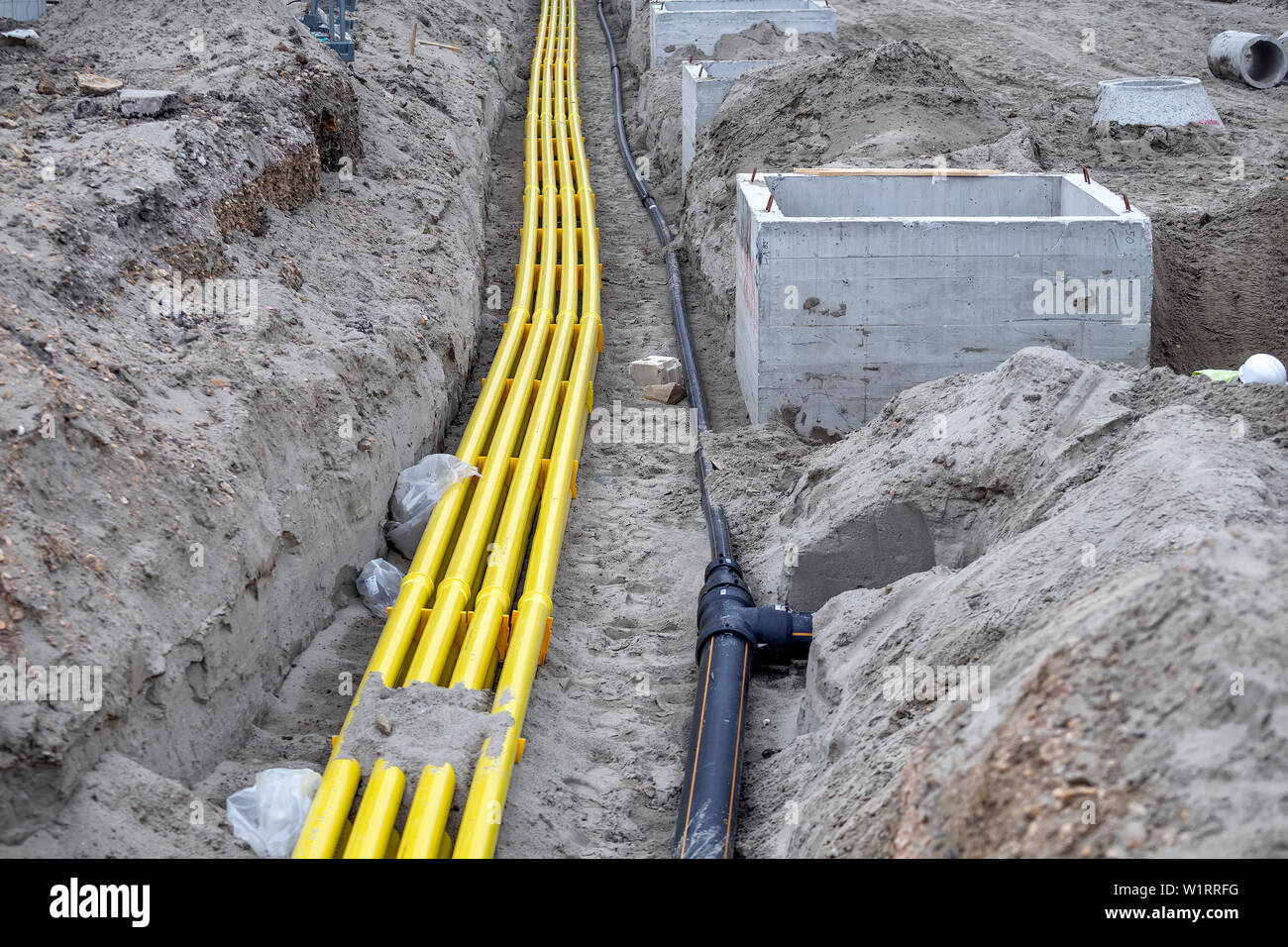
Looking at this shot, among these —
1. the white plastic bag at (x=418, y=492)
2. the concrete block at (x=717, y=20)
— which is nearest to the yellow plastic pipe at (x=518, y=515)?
the white plastic bag at (x=418, y=492)

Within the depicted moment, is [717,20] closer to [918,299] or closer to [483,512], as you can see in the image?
[918,299]

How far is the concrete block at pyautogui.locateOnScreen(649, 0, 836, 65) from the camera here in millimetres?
17859

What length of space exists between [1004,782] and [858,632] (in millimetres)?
2394

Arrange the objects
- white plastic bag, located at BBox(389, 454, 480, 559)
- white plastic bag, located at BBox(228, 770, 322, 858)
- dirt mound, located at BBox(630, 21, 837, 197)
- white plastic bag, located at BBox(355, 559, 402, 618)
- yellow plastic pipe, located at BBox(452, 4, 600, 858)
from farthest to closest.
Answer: dirt mound, located at BBox(630, 21, 837, 197)
white plastic bag, located at BBox(389, 454, 480, 559)
white plastic bag, located at BBox(355, 559, 402, 618)
yellow plastic pipe, located at BBox(452, 4, 600, 858)
white plastic bag, located at BBox(228, 770, 322, 858)

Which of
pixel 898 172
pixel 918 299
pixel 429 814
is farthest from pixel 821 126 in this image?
pixel 429 814

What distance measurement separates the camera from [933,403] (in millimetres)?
7398

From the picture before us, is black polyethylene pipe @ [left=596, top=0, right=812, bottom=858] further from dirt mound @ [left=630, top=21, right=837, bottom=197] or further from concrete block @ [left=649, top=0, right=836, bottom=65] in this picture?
concrete block @ [left=649, top=0, right=836, bottom=65]

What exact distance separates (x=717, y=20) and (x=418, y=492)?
44.6ft

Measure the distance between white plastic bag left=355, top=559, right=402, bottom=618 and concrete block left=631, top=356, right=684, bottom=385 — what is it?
3.93 m

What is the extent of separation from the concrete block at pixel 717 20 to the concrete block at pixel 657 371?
9738 mm

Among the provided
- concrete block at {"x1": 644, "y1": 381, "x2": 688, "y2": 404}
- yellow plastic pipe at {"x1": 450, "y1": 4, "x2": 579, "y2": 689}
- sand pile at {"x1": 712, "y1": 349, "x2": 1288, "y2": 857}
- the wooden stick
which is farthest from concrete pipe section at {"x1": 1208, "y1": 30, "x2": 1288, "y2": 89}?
sand pile at {"x1": 712, "y1": 349, "x2": 1288, "y2": 857}

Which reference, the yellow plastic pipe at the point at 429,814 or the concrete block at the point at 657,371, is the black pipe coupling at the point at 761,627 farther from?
the concrete block at the point at 657,371

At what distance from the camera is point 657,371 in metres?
10.5

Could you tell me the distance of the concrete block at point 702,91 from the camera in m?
14.3
